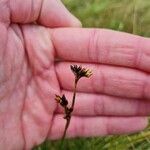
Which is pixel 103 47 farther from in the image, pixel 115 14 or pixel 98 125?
pixel 115 14

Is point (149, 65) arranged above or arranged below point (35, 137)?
above

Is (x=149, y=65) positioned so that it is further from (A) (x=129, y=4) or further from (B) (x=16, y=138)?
(A) (x=129, y=4)

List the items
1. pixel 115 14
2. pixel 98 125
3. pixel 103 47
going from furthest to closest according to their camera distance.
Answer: pixel 115 14 → pixel 98 125 → pixel 103 47

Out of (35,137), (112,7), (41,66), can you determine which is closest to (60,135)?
(35,137)

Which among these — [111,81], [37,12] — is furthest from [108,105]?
[37,12]

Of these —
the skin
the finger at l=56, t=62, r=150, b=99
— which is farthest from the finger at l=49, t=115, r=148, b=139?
the finger at l=56, t=62, r=150, b=99

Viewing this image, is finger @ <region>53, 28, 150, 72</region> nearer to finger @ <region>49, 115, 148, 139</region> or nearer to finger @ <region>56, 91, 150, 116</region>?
finger @ <region>56, 91, 150, 116</region>
